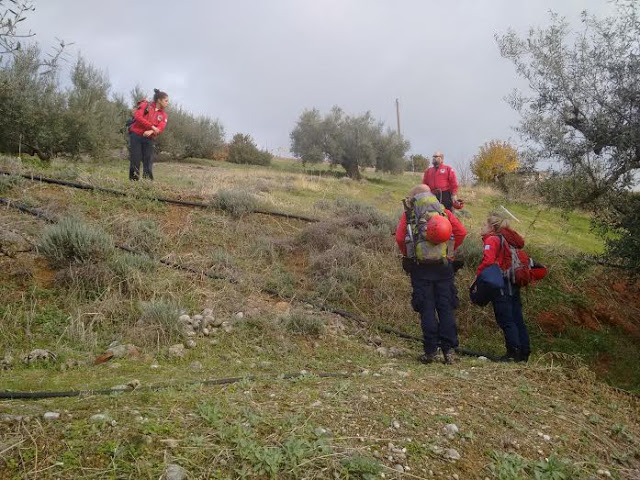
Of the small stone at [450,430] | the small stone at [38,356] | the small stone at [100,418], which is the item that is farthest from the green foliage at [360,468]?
the small stone at [38,356]

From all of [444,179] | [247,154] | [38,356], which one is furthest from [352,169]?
[38,356]

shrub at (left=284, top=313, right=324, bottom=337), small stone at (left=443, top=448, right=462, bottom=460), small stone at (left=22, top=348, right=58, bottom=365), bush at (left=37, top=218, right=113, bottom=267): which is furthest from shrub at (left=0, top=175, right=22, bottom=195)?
small stone at (left=443, top=448, right=462, bottom=460)

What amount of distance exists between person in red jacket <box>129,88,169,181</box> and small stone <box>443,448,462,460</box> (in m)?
8.21

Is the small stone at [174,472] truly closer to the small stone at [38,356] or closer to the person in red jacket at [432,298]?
the small stone at [38,356]

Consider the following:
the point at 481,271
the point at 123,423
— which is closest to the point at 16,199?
the point at 123,423

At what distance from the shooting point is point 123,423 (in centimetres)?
297

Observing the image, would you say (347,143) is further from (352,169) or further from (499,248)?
(499,248)

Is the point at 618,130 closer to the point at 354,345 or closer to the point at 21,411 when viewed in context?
the point at 354,345

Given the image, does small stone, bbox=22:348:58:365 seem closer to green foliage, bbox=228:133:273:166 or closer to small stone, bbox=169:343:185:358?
small stone, bbox=169:343:185:358

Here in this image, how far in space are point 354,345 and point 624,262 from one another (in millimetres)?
4076

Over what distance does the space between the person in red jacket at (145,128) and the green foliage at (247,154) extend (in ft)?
51.9

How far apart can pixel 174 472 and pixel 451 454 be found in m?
1.67

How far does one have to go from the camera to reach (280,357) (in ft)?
18.9

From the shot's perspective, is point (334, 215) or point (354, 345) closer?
point (354, 345)
